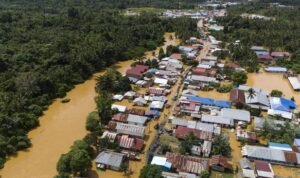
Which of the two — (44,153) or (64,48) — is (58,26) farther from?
(44,153)

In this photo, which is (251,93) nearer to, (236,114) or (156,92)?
(236,114)

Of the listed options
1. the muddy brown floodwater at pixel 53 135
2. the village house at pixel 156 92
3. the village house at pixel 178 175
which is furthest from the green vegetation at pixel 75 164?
the village house at pixel 156 92

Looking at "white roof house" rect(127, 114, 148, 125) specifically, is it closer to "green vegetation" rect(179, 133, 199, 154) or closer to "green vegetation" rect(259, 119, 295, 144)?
"green vegetation" rect(179, 133, 199, 154)

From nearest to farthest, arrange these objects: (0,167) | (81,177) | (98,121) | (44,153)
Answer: (81,177) → (0,167) → (44,153) → (98,121)

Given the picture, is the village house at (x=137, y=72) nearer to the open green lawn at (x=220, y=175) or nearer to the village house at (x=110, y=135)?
the village house at (x=110, y=135)

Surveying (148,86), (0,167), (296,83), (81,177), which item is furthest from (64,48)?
(296,83)

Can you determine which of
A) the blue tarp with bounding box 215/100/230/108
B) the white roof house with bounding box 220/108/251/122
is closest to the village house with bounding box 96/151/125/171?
the white roof house with bounding box 220/108/251/122
